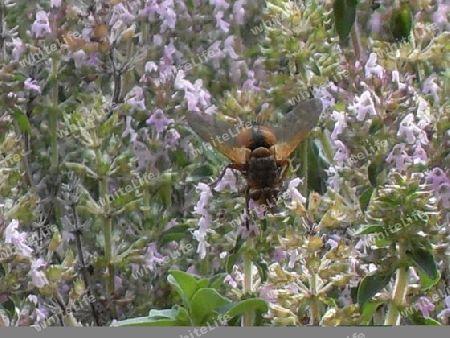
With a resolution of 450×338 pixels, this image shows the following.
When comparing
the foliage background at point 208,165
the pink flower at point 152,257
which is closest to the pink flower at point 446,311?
the foliage background at point 208,165

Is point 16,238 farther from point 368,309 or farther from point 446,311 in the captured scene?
point 446,311

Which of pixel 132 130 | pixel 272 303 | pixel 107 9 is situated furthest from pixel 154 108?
pixel 272 303

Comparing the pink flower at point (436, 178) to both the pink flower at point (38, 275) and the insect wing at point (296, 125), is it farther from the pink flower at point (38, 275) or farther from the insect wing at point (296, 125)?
the pink flower at point (38, 275)

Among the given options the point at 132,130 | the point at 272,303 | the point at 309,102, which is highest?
the point at 309,102

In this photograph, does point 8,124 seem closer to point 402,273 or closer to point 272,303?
point 272,303

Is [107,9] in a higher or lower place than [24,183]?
higher

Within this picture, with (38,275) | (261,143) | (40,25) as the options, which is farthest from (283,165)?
(40,25)

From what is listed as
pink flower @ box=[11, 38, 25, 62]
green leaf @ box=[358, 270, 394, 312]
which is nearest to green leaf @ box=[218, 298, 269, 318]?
green leaf @ box=[358, 270, 394, 312]

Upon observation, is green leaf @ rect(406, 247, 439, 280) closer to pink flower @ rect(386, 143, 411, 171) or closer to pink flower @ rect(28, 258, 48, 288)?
pink flower @ rect(386, 143, 411, 171)
